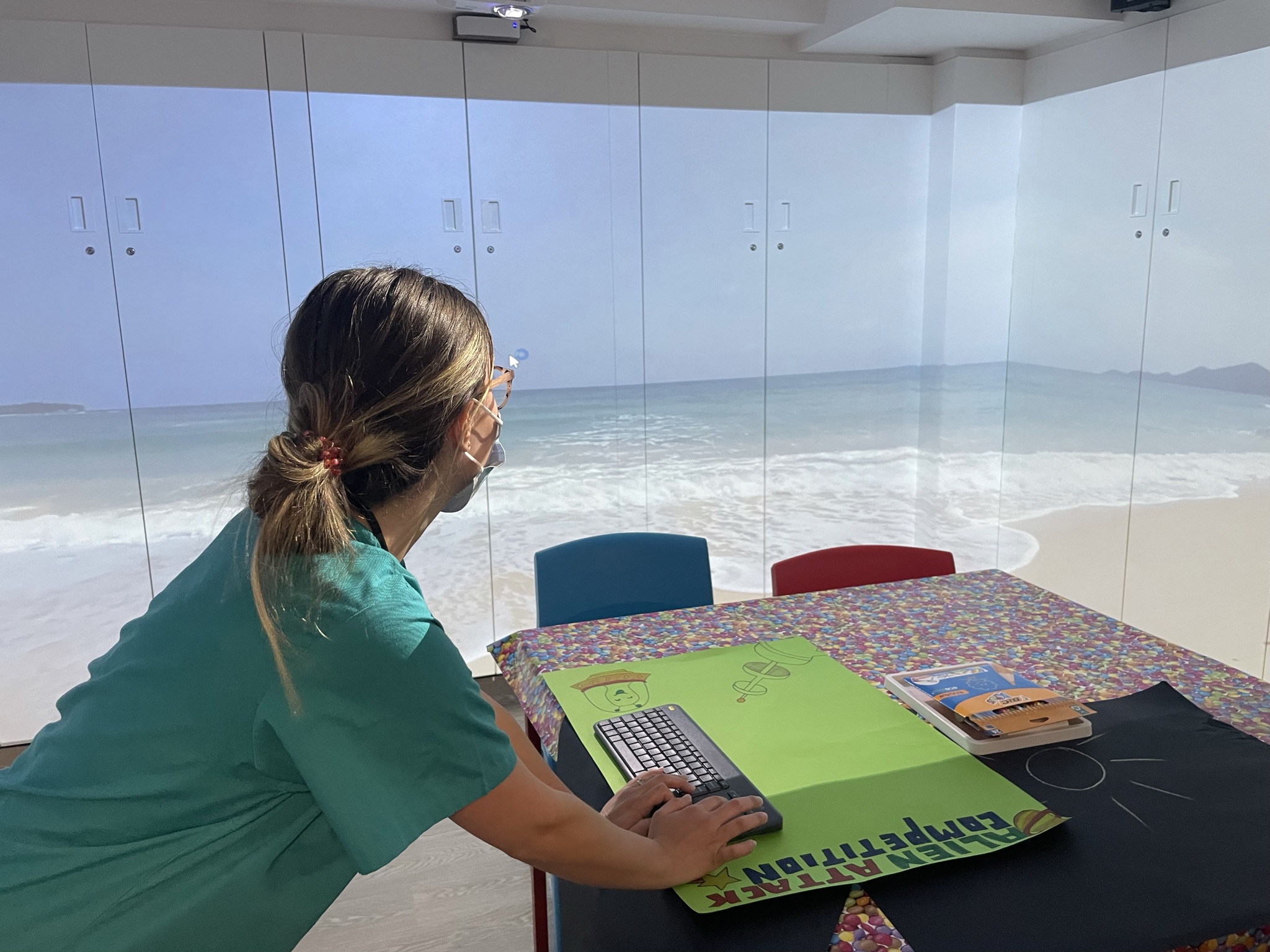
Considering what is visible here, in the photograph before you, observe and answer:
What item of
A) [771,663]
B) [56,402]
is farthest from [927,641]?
[56,402]

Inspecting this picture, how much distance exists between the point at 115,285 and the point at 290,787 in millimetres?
2689

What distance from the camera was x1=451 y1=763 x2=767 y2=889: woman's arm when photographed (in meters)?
0.95

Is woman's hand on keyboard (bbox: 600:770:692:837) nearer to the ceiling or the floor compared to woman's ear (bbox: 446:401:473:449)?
nearer to the floor

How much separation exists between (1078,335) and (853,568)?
6.43 ft

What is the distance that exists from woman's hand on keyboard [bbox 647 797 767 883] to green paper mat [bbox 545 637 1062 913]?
0.02 m

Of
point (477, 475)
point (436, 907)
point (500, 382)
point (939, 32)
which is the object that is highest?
point (939, 32)

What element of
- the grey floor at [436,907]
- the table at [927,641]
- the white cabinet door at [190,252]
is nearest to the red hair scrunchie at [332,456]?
the table at [927,641]

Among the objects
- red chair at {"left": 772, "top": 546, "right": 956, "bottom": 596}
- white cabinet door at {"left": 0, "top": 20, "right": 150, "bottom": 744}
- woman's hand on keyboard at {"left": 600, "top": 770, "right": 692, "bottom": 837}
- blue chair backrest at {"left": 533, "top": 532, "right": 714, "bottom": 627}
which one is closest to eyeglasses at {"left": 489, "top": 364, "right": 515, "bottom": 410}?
woman's hand on keyboard at {"left": 600, "top": 770, "right": 692, "bottom": 837}

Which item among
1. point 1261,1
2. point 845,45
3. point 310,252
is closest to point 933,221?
point 845,45

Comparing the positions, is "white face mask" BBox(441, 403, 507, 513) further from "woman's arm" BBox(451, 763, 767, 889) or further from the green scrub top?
"woman's arm" BBox(451, 763, 767, 889)

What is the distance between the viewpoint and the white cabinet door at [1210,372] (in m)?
2.98

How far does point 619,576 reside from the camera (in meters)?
2.30

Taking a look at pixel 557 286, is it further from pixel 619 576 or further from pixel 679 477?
pixel 619 576

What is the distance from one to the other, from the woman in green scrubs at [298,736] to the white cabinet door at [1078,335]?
121 inches
